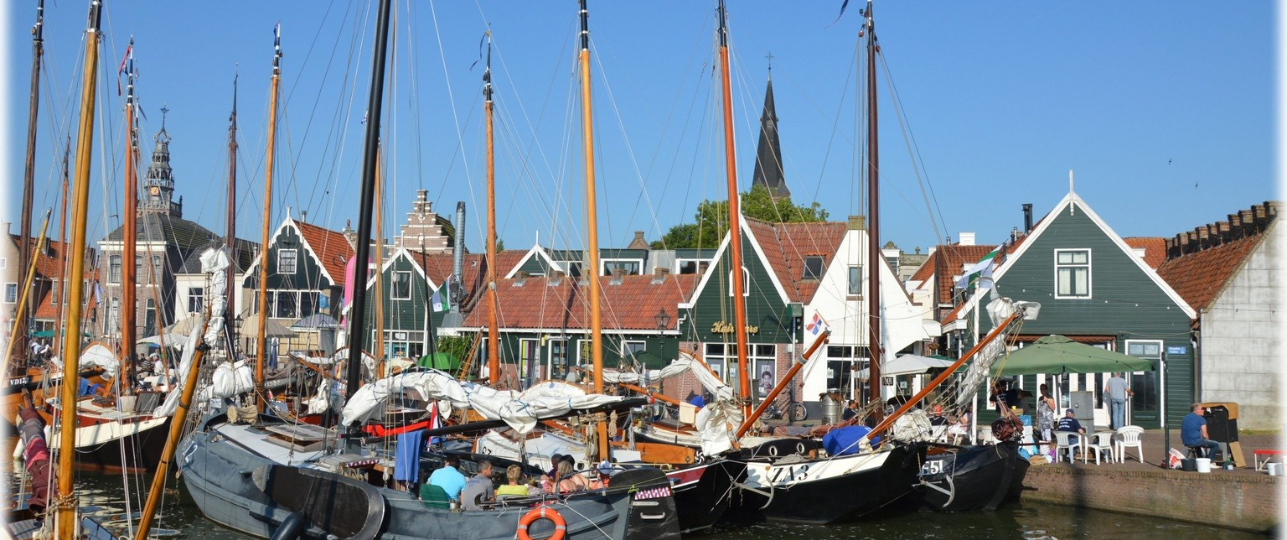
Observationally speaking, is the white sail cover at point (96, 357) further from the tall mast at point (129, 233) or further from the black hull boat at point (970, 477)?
the black hull boat at point (970, 477)

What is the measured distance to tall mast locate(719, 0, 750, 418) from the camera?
21.5m

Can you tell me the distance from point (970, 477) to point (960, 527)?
115 cm

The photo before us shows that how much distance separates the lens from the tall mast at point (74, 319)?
35.6 feet

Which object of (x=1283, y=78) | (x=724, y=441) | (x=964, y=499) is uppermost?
(x=1283, y=78)

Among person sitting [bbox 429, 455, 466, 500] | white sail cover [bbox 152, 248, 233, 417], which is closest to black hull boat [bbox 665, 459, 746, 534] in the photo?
person sitting [bbox 429, 455, 466, 500]

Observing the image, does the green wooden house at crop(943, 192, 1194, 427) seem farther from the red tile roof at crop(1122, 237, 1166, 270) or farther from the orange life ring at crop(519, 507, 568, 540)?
the orange life ring at crop(519, 507, 568, 540)

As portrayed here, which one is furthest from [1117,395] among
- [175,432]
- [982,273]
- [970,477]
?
[175,432]

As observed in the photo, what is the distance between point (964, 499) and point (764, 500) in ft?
13.6

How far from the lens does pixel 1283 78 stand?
1446 cm

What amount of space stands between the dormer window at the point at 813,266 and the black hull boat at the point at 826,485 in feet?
61.1

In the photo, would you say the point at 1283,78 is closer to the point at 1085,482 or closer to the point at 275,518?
the point at 1085,482

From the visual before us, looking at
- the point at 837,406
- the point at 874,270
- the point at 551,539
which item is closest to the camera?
the point at 551,539

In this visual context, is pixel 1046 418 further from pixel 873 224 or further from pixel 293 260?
pixel 293 260

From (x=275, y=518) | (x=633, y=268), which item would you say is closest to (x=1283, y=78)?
(x=275, y=518)
